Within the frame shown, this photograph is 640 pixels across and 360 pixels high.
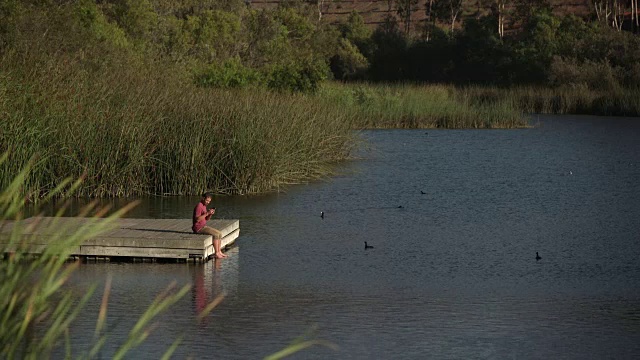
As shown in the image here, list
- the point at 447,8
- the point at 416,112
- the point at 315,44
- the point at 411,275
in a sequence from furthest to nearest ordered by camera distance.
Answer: the point at 447,8, the point at 315,44, the point at 416,112, the point at 411,275

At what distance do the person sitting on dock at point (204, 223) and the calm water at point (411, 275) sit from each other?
251mm

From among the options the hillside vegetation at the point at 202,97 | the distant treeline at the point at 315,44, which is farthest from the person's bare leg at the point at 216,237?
the distant treeline at the point at 315,44

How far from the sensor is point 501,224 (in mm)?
20047

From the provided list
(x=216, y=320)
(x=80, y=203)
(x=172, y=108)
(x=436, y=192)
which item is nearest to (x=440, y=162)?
(x=436, y=192)

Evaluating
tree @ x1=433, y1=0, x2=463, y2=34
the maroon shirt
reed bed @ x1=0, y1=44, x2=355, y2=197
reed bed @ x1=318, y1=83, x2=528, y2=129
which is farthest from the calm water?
tree @ x1=433, y1=0, x2=463, y2=34

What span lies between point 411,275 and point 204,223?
281 cm

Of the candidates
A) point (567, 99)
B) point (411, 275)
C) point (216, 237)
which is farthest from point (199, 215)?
point (567, 99)

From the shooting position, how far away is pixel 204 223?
15539 millimetres

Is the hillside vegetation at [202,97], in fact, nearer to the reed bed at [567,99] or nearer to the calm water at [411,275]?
the reed bed at [567,99]

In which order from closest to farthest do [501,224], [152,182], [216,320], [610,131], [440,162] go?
1. [216,320]
2. [501,224]
3. [152,182]
4. [440,162]
5. [610,131]

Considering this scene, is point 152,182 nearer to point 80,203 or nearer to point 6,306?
point 80,203

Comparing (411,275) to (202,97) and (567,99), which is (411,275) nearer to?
(202,97)

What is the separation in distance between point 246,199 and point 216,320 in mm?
10838

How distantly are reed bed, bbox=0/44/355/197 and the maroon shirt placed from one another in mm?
5700
